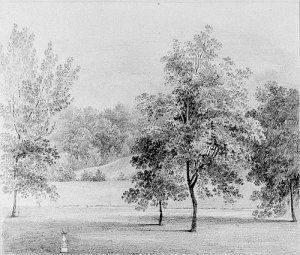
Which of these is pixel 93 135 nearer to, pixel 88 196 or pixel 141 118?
pixel 141 118

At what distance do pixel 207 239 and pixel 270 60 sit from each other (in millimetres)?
5494

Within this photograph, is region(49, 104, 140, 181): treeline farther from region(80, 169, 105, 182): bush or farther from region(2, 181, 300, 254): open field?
region(2, 181, 300, 254): open field

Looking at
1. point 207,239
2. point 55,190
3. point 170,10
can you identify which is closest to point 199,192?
point 207,239

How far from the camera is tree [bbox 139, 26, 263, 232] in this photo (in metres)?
15.9

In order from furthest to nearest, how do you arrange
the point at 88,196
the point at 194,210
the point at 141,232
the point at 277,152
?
the point at 277,152, the point at 88,196, the point at 194,210, the point at 141,232

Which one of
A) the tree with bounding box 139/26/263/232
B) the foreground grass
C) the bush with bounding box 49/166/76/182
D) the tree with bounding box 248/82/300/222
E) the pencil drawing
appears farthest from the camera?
the tree with bounding box 248/82/300/222

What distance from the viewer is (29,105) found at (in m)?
16.4

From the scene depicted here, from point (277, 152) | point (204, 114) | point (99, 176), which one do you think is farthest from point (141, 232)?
point (277, 152)

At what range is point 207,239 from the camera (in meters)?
→ 15.8

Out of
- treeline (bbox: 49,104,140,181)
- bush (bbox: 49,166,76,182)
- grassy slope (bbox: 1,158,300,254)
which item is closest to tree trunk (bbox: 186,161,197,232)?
grassy slope (bbox: 1,158,300,254)

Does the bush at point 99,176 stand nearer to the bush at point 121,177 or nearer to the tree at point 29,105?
the bush at point 121,177

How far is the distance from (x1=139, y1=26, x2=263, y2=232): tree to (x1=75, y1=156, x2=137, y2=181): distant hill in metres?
1.23

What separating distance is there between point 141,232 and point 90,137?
311 centimetres

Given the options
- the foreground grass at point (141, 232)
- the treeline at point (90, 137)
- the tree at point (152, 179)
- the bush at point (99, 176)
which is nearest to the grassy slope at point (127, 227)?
the foreground grass at point (141, 232)
